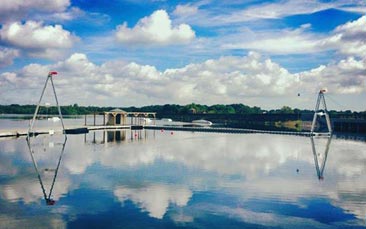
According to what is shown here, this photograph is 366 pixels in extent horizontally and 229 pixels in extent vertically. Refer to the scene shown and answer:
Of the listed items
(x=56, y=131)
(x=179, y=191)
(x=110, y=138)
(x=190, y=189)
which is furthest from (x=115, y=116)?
(x=179, y=191)

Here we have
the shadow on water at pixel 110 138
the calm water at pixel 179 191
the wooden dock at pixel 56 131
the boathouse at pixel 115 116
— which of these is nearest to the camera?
the calm water at pixel 179 191

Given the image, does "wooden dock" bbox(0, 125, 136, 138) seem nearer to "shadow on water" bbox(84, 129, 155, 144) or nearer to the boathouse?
the boathouse

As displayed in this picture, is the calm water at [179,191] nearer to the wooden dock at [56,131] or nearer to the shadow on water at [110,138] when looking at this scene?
the shadow on water at [110,138]

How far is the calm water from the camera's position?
26730 millimetres

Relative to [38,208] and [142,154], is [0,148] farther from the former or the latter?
[38,208]

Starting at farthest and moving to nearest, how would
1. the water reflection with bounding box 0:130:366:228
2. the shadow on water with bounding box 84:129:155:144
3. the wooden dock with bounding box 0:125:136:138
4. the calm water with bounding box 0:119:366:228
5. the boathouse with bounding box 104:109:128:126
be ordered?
the boathouse with bounding box 104:109:128:126 < the wooden dock with bounding box 0:125:136:138 < the shadow on water with bounding box 84:129:155:144 < the water reflection with bounding box 0:130:366:228 < the calm water with bounding box 0:119:366:228

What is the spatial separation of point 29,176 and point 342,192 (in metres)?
34.4

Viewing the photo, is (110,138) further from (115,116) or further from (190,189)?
(190,189)

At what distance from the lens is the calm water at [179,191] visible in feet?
87.7

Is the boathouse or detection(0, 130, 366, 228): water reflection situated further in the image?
the boathouse

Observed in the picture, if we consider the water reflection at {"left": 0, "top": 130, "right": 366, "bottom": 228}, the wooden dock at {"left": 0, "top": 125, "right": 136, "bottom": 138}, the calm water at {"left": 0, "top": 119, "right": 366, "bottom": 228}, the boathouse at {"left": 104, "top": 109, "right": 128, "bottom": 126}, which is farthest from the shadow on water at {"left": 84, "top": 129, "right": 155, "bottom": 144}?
the boathouse at {"left": 104, "top": 109, "right": 128, "bottom": 126}

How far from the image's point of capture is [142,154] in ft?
209

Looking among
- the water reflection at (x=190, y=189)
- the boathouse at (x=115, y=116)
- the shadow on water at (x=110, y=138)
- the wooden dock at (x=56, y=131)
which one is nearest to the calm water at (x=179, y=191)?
the water reflection at (x=190, y=189)

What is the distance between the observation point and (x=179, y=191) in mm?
35469
